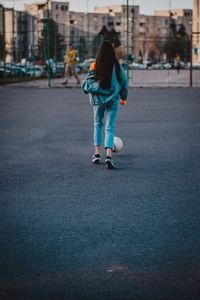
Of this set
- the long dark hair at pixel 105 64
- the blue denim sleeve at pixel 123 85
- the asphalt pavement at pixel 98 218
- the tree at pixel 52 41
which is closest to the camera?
the asphalt pavement at pixel 98 218

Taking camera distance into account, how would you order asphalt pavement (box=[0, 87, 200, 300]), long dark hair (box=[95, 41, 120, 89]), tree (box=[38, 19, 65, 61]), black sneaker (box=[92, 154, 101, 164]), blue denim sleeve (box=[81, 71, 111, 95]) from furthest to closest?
tree (box=[38, 19, 65, 61]) → black sneaker (box=[92, 154, 101, 164]) → blue denim sleeve (box=[81, 71, 111, 95]) → long dark hair (box=[95, 41, 120, 89]) → asphalt pavement (box=[0, 87, 200, 300])

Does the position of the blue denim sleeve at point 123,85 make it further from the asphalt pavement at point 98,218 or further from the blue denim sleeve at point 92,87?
the asphalt pavement at point 98,218

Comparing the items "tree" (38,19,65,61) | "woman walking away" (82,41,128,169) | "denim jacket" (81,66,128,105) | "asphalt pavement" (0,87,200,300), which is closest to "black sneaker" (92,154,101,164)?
"woman walking away" (82,41,128,169)

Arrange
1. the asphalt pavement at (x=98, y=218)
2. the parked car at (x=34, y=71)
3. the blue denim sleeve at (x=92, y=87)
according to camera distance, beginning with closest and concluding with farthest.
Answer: the asphalt pavement at (x=98, y=218) < the blue denim sleeve at (x=92, y=87) < the parked car at (x=34, y=71)

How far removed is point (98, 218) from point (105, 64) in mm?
3164

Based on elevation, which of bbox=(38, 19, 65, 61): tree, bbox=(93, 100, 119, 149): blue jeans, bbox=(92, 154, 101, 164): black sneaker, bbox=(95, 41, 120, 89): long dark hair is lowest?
bbox=(92, 154, 101, 164): black sneaker

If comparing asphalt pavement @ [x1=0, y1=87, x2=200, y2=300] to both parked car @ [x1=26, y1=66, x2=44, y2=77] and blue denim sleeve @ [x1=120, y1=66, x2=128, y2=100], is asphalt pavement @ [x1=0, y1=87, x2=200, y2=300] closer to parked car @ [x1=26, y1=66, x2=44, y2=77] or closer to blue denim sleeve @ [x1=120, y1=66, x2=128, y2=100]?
blue denim sleeve @ [x1=120, y1=66, x2=128, y2=100]

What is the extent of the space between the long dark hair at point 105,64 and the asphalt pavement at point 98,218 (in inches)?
44.5

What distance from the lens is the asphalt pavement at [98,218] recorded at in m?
3.67

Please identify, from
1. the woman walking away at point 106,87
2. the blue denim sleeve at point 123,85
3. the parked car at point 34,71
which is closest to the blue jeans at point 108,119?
the woman walking away at point 106,87

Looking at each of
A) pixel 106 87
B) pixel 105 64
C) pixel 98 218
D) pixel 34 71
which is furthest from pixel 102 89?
pixel 34 71

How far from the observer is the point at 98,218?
530 cm

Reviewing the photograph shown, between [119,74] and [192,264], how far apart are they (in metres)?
4.53

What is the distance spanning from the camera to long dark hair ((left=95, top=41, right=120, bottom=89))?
7.96 m
